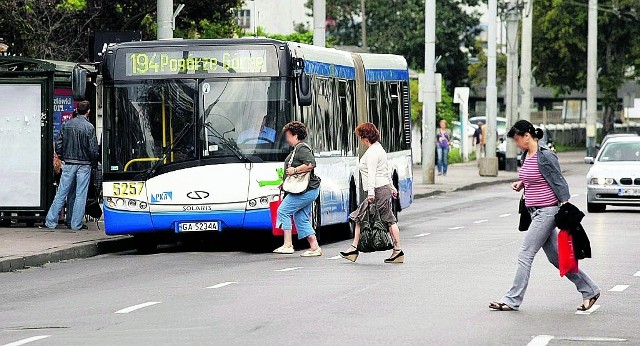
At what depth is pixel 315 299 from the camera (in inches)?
594

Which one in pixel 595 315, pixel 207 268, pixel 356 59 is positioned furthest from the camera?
pixel 356 59

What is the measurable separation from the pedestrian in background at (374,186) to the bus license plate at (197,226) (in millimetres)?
2240

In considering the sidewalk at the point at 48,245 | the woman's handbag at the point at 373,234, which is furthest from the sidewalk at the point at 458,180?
the woman's handbag at the point at 373,234

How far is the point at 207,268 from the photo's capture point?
63.6ft

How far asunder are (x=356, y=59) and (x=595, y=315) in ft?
43.6

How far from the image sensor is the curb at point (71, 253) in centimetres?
1956

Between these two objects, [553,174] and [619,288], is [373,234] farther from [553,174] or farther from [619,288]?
[553,174]

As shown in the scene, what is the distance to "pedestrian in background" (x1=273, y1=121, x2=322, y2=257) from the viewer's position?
820 inches

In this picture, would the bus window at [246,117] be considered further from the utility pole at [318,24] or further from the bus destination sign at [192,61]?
the utility pole at [318,24]

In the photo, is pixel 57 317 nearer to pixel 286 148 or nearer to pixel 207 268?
pixel 207 268

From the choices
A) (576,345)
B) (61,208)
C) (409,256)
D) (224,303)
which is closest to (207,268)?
(409,256)

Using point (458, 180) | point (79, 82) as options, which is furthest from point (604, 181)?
point (458, 180)

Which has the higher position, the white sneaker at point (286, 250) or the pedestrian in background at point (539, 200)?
the pedestrian in background at point (539, 200)

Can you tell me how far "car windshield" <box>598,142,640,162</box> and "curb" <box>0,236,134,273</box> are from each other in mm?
13075
